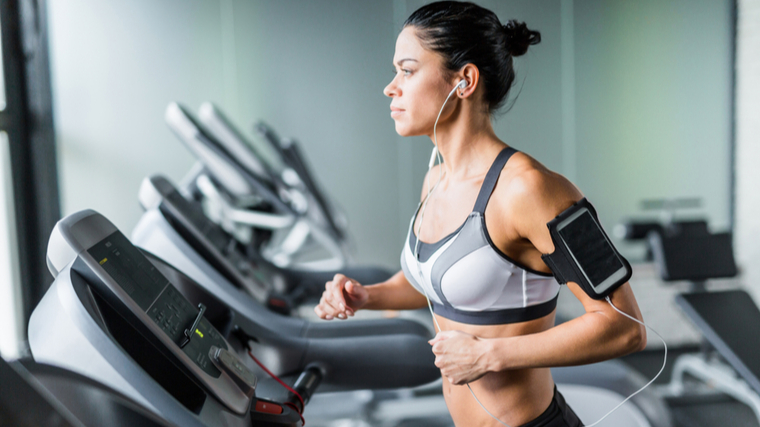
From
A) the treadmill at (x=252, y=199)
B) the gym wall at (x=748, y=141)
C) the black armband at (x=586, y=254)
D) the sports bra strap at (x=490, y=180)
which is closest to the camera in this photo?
the black armband at (x=586, y=254)

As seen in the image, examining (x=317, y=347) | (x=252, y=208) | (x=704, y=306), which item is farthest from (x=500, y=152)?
(x=252, y=208)

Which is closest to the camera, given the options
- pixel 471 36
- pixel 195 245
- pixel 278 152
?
pixel 471 36

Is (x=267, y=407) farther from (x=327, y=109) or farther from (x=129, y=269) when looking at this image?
(x=327, y=109)

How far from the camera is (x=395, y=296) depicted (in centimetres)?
108

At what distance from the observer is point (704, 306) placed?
1951 mm

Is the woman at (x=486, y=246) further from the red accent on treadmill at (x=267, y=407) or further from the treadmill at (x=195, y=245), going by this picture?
the treadmill at (x=195, y=245)

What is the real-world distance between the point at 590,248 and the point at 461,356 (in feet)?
0.81

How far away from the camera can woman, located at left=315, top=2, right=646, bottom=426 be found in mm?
746

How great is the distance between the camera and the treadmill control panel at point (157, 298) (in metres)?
0.77

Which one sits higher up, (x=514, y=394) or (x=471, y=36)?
(x=471, y=36)

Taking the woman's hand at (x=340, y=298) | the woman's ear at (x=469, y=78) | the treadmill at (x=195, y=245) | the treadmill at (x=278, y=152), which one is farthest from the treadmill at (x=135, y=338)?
the treadmill at (x=278, y=152)

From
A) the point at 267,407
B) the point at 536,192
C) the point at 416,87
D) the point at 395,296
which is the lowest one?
the point at 267,407

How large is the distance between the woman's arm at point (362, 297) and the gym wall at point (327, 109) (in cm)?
137

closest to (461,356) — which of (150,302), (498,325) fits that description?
(498,325)
